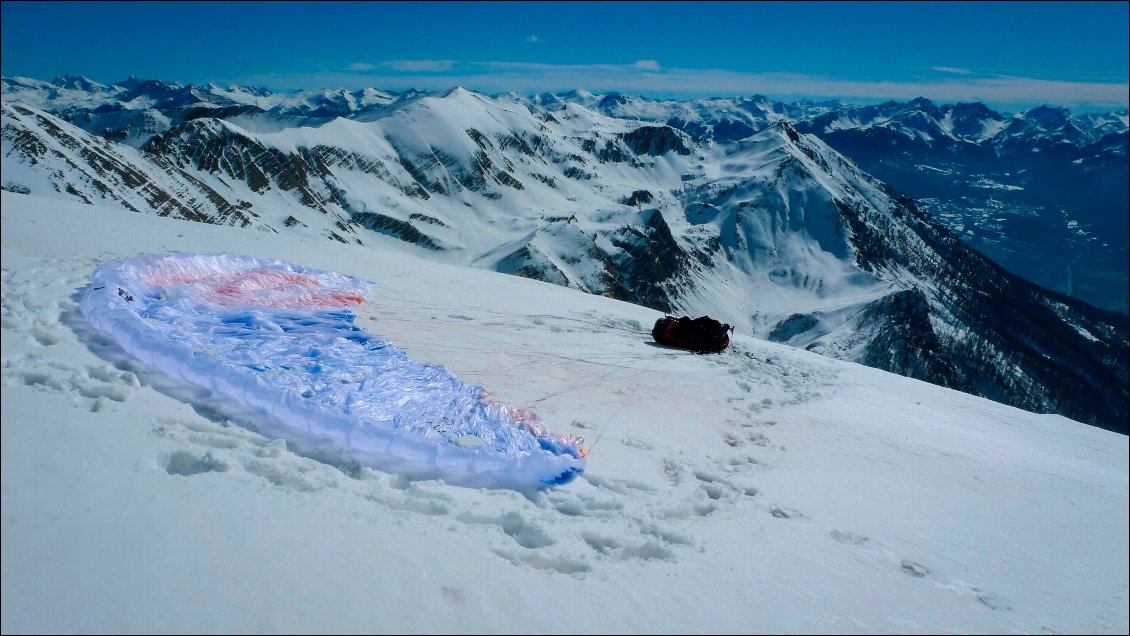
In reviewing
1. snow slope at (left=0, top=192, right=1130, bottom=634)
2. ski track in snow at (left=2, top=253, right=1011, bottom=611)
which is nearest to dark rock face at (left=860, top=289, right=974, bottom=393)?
snow slope at (left=0, top=192, right=1130, bottom=634)

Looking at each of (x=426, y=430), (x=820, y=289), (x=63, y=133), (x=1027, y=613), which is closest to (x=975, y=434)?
(x=1027, y=613)

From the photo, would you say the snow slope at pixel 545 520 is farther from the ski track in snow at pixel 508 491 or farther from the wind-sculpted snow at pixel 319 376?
the wind-sculpted snow at pixel 319 376

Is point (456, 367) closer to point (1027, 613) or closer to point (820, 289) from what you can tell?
point (1027, 613)

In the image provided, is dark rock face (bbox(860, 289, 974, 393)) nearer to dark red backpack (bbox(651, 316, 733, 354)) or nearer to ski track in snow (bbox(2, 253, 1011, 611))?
dark red backpack (bbox(651, 316, 733, 354))

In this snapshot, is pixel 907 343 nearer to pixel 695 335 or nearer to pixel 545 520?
pixel 695 335

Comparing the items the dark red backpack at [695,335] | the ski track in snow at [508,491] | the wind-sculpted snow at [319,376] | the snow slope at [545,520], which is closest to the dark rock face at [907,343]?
the dark red backpack at [695,335]

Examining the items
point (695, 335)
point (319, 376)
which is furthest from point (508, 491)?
point (695, 335)
